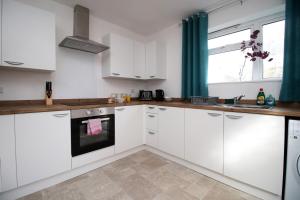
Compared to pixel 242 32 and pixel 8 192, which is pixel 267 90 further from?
pixel 8 192

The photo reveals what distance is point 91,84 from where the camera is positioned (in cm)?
244

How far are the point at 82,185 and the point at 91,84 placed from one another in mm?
1565

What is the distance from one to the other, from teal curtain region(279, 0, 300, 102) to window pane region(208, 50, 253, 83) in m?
0.46

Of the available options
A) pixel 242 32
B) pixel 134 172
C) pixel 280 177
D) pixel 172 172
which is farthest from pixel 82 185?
pixel 242 32

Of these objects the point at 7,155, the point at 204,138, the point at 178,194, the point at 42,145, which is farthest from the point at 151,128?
the point at 7,155

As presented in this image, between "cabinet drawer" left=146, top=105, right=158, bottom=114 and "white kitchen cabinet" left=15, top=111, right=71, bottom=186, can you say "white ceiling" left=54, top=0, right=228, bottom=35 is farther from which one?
"white kitchen cabinet" left=15, top=111, right=71, bottom=186

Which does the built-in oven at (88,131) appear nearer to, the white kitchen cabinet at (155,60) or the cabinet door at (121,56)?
the cabinet door at (121,56)

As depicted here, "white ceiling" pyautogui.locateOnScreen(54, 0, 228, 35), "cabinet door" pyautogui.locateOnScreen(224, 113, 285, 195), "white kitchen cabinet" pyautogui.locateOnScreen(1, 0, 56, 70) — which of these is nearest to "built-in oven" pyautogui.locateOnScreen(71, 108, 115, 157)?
"white kitchen cabinet" pyautogui.locateOnScreen(1, 0, 56, 70)

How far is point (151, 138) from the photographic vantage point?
7.88ft

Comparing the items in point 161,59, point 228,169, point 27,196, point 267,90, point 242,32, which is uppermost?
point 242,32

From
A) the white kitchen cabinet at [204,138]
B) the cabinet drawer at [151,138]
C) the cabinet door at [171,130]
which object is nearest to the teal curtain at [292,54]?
the white kitchen cabinet at [204,138]

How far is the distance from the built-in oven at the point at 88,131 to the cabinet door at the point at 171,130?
0.77 meters

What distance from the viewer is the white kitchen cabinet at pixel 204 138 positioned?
5.17ft

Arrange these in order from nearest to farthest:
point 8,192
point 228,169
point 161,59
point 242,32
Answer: point 8,192 → point 228,169 → point 242,32 → point 161,59
